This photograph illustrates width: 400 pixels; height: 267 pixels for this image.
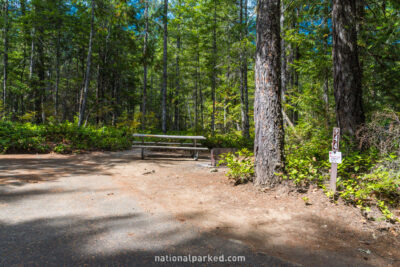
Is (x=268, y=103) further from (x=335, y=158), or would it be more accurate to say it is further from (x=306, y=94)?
(x=306, y=94)

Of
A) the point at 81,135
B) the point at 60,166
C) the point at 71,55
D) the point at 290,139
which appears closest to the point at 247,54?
the point at 290,139

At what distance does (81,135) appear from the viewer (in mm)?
10453

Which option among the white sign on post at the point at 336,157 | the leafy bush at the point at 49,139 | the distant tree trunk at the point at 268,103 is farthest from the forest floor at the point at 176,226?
the leafy bush at the point at 49,139

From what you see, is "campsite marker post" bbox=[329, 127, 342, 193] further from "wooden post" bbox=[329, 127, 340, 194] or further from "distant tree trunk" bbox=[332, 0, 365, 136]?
"distant tree trunk" bbox=[332, 0, 365, 136]

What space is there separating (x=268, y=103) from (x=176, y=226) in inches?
121

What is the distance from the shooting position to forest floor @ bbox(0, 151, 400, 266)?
230cm

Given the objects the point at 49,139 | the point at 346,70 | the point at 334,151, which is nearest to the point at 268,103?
the point at 334,151

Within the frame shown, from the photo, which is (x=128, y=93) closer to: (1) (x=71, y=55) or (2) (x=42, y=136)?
(1) (x=71, y=55)

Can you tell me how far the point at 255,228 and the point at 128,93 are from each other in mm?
24542

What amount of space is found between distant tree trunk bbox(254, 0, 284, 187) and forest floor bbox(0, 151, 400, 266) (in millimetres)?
514

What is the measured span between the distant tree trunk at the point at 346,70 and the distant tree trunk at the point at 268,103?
1829 mm

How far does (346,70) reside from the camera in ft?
16.8

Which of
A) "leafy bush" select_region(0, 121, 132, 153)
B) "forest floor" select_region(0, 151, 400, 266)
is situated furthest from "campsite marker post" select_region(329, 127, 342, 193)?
"leafy bush" select_region(0, 121, 132, 153)

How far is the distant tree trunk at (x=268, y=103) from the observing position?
4426 mm
